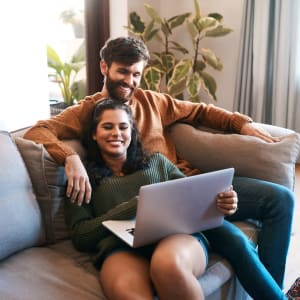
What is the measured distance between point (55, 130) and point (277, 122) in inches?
94.8

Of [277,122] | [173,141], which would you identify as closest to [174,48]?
[277,122]

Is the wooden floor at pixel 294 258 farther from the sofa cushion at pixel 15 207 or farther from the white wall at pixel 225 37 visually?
the white wall at pixel 225 37

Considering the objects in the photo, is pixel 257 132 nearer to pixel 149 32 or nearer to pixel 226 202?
pixel 226 202

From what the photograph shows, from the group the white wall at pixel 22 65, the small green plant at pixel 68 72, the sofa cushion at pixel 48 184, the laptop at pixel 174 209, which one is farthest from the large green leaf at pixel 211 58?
the laptop at pixel 174 209

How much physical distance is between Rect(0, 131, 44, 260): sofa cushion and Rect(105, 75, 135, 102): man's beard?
1.68 feet

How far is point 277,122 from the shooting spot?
3607mm

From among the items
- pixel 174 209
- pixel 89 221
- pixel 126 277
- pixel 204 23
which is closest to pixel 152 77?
pixel 204 23

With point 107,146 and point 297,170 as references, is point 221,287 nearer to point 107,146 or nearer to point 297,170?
point 107,146

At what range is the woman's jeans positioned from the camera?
137 centimetres

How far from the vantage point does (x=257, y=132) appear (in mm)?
1849

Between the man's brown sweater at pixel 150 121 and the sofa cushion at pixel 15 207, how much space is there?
0.48 ft

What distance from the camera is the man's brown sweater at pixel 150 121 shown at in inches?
64.2

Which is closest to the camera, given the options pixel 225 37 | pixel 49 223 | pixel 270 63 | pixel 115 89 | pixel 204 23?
pixel 49 223

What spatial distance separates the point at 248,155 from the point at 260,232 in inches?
12.5
